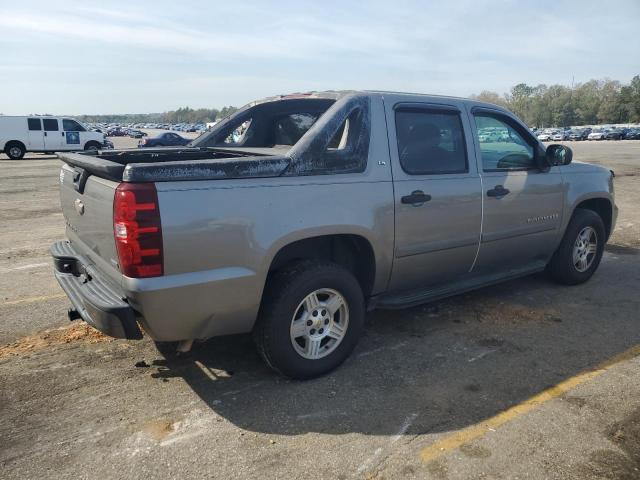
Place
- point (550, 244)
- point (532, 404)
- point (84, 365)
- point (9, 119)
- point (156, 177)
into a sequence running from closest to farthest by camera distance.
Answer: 1. point (156, 177)
2. point (532, 404)
3. point (84, 365)
4. point (550, 244)
5. point (9, 119)

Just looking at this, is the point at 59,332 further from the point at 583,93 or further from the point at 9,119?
the point at 583,93

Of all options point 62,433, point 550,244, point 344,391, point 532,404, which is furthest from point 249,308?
point 550,244

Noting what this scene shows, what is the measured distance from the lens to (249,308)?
3.14m

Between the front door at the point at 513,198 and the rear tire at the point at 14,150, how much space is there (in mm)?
26287

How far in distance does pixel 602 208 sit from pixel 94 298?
5242 millimetres

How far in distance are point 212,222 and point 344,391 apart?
1.38m

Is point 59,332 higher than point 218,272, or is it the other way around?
point 218,272

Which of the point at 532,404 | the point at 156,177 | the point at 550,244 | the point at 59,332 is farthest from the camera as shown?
the point at 550,244

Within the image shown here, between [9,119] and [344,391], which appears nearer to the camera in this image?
[344,391]

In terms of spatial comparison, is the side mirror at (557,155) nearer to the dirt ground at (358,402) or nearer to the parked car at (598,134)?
the dirt ground at (358,402)

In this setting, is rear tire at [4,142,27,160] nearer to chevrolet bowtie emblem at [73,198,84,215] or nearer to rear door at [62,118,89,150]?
rear door at [62,118,89,150]

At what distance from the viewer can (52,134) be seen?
84.5 feet

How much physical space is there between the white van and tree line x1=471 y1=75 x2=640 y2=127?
74.6 metres

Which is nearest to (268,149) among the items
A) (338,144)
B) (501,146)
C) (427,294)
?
(338,144)
